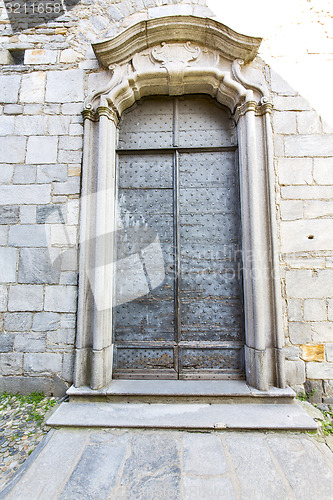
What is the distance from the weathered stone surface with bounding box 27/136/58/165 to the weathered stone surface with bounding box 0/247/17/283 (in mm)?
961

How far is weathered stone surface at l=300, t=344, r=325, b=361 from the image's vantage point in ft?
8.09

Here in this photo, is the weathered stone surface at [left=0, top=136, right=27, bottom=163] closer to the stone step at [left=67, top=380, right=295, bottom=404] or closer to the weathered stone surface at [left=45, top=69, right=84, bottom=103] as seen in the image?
the weathered stone surface at [left=45, top=69, right=84, bottom=103]

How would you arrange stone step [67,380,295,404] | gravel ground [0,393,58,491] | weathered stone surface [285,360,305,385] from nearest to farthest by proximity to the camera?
gravel ground [0,393,58,491] < stone step [67,380,295,404] < weathered stone surface [285,360,305,385]

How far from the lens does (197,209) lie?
9.25 ft

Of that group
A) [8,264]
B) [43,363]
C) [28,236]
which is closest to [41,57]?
[28,236]

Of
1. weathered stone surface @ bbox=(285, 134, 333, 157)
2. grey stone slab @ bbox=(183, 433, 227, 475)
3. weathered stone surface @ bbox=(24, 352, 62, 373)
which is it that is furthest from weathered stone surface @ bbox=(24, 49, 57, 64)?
grey stone slab @ bbox=(183, 433, 227, 475)

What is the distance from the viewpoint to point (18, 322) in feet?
8.48

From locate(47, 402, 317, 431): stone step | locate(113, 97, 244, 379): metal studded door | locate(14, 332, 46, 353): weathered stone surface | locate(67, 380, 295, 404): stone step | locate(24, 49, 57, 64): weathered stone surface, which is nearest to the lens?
locate(47, 402, 317, 431): stone step

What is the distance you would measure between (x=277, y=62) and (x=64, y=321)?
3.51m

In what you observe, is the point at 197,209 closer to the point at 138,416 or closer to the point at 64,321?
the point at 64,321

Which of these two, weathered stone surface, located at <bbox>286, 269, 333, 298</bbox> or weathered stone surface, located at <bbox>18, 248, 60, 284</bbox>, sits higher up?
weathered stone surface, located at <bbox>18, 248, 60, 284</bbox>

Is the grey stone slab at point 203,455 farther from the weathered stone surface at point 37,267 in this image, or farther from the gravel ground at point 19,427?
the weathered stone surface at point 37,267

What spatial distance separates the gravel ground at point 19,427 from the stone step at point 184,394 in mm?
299

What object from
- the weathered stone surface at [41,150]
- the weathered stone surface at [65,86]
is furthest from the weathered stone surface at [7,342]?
the weathered stone surface at [65,86]
